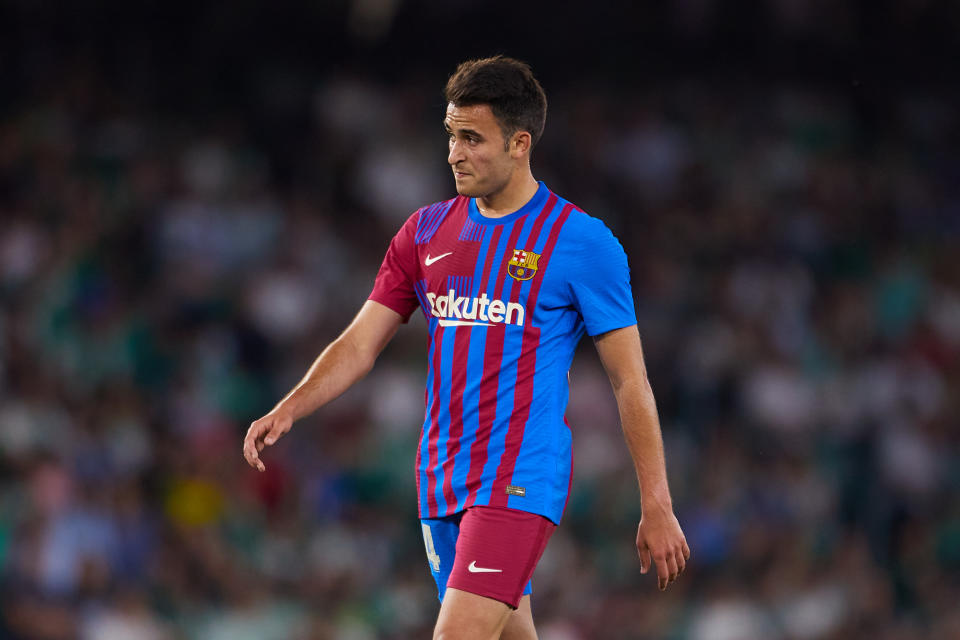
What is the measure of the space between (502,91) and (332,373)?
1129 mm

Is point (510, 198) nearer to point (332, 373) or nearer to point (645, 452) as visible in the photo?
point (332, 373)

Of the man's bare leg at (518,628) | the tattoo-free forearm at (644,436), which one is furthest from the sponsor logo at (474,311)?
the man's bare leg at (518,628)

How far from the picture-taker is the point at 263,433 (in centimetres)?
415

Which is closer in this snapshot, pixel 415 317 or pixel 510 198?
pixel 510 198

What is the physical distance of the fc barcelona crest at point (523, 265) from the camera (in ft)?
14.0

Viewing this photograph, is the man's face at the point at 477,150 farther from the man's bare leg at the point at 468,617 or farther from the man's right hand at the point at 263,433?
the man's bare leg at the point at 468,617

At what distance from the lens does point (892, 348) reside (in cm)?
1130

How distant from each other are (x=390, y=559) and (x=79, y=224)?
3592 millimetres

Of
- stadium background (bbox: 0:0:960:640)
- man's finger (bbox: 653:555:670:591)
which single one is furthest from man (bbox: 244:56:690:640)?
stadium background (bbox: 0:0:960:640)

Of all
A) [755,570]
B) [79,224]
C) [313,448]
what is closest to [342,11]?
[79,224]

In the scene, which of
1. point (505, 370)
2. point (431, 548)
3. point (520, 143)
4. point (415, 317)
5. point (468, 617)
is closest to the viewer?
point (468, 617)

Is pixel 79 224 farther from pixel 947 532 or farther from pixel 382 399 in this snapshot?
pixel 947 532

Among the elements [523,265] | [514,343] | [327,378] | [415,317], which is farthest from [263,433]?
[415,317]

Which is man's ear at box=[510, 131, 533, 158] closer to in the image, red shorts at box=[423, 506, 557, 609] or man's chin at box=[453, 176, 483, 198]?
man's chin at box=[453, 176, 483, 198]
